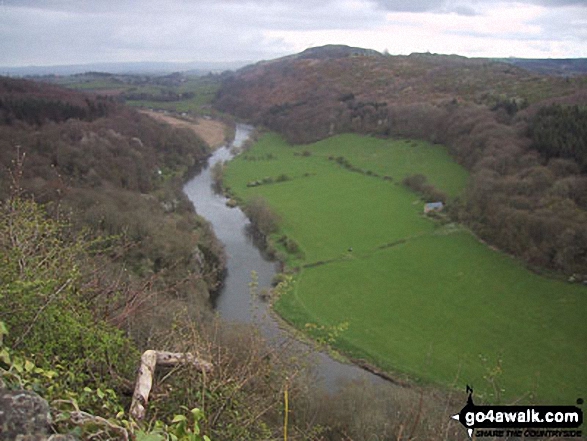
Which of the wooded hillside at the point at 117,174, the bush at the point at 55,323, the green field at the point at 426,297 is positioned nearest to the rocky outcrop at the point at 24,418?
the bush at the point at 55,323

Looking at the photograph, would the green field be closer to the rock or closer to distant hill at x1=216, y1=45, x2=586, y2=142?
the rock

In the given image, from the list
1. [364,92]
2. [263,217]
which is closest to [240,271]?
[263,217]

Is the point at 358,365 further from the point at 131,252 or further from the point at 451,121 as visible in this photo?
the point at 451,121

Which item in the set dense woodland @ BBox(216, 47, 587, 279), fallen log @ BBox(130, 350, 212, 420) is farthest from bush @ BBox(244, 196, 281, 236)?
fallen log @ BBox(130, 350, 212, 420)

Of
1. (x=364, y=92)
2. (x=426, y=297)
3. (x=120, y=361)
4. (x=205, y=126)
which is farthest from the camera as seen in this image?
(x=364, y=92)

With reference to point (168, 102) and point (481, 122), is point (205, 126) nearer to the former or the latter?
point (168, 102)
